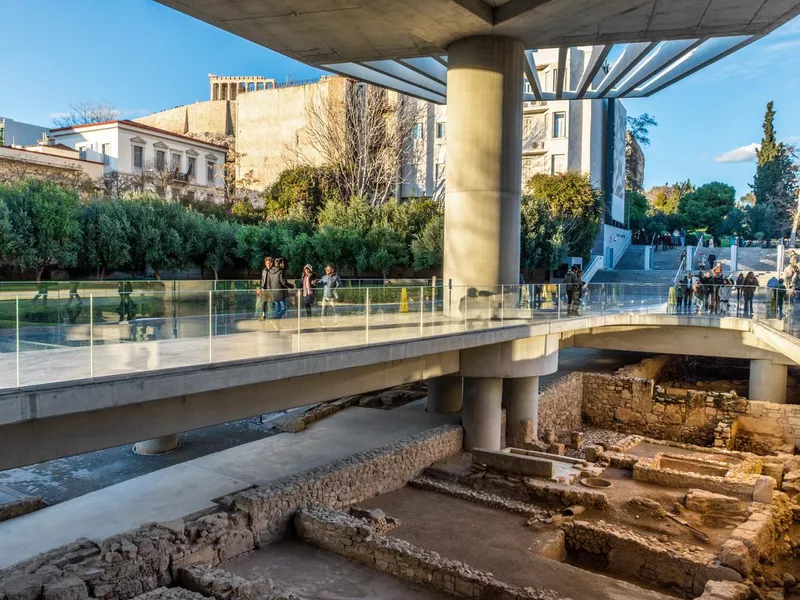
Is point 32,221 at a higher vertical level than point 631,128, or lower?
lower

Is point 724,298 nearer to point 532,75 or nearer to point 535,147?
point 532,75

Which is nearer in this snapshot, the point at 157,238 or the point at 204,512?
the point at 204,512

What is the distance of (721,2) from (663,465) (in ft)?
40.5

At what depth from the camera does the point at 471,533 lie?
11.9 meters

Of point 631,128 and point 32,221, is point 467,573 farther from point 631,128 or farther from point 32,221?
point 631,128

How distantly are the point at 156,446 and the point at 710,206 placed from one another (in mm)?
64501

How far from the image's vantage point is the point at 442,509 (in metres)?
13.2

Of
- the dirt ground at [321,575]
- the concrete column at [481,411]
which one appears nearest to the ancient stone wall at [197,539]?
the dirt ground at [321,575]

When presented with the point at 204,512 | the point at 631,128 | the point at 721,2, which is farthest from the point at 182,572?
the point at 631,128

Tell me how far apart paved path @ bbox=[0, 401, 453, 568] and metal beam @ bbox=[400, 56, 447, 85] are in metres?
12.2

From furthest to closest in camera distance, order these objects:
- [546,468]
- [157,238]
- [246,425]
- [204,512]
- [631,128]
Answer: [631,128]
[157,238]
[246,425]
[546,468]
[204,512]

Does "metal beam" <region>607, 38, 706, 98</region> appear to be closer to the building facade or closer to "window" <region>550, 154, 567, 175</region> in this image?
the building facade

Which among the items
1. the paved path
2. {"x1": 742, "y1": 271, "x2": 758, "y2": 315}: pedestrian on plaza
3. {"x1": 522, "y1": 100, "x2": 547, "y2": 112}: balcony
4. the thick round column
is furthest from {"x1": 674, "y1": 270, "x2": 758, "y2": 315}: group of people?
{"x1": 522, "y1": 100, "x2": 547, "y2": 112}: balcony

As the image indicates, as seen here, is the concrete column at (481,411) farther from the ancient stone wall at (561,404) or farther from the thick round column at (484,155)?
the ancient stone wall at (561,404)
